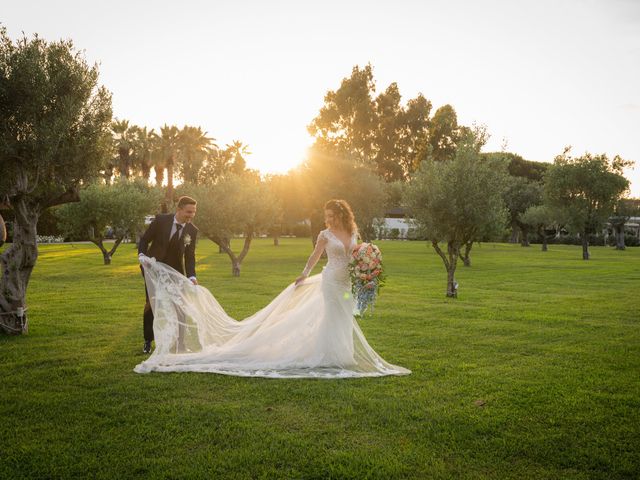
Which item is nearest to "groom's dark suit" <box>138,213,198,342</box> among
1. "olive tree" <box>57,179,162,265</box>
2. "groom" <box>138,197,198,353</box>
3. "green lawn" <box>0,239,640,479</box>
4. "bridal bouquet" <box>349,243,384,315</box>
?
"groom" <box>138,197,198,353</box>

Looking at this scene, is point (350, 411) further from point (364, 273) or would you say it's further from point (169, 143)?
point (169, 143)

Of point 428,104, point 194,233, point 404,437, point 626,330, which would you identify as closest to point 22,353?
point 194,233

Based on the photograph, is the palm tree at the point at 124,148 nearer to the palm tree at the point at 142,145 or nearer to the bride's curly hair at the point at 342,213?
the palm tree at the point at 142,145

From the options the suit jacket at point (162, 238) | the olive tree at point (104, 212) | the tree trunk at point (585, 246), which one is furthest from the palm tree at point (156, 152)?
the suit jacket at point (162, 238)

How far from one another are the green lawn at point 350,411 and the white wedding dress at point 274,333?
1.83 feet

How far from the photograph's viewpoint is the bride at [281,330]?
9.02 meters

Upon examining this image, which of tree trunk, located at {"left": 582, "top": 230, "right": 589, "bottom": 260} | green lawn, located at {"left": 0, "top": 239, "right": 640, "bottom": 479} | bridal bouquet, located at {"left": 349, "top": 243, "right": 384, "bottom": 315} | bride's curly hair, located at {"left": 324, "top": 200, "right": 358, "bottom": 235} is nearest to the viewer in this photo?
green lawn, located at {"left": 0, "top": 239, "right": 640, "bottom": 479}

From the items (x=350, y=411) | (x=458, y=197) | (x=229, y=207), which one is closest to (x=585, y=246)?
(x=458, y=197)

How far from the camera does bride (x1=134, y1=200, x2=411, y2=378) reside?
29.6ft

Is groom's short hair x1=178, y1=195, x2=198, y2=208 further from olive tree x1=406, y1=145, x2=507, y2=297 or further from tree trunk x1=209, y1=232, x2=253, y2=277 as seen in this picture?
tree trunk x1=209, y1=232, x2=253, y2=277

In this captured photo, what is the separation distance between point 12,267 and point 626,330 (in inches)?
607

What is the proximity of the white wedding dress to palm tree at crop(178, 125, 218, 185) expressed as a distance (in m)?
74.9

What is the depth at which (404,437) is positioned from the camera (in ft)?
19.9

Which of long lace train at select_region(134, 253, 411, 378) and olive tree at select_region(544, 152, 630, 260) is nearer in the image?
long lace train at select_region(134, 253, 411, 378)
